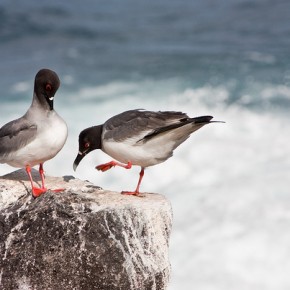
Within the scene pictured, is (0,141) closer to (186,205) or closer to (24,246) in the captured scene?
(24,246)

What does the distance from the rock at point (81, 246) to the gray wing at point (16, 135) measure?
667mm

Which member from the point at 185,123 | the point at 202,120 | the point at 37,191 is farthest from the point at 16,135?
the point at 202,120

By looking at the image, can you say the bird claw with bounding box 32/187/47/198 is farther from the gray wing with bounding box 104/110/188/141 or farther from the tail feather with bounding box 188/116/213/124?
the tail feather with bounding box 188/116/213/124

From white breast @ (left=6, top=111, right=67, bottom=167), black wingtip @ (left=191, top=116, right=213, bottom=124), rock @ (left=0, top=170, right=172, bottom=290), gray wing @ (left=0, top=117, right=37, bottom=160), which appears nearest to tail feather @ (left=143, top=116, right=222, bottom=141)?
black wingtip @ (left=191, top=116, right=213, bottom=124)

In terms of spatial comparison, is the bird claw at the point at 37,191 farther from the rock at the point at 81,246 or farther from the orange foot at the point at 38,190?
the rock at the point at 81,246

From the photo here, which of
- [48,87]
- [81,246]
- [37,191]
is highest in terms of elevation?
[48,87]

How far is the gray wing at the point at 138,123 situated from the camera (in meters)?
7.22

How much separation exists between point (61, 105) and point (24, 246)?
10.9m

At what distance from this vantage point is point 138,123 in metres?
7.32

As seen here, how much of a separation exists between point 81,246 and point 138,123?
4.65 ft

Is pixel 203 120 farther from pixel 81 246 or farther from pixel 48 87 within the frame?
pixel 81 246

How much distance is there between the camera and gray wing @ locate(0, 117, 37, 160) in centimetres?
696

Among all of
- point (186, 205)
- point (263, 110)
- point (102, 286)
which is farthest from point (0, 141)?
point (263, 110)

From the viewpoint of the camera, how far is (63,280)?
632 cm
